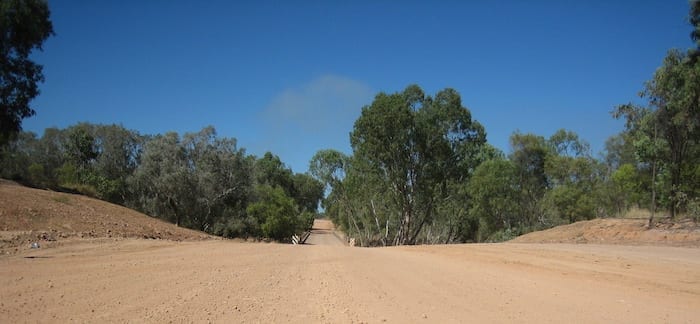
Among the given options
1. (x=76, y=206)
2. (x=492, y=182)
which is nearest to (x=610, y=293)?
(x=76, y=206)

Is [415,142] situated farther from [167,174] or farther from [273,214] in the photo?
[167,174]

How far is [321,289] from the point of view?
7.39m

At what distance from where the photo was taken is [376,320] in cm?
555

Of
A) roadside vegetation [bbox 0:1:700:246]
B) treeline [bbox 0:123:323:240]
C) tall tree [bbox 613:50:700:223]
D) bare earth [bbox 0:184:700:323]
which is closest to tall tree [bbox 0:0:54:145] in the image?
roadside vegetation [bbox 0:1:700:246]

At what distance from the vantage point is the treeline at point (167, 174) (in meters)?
33.8

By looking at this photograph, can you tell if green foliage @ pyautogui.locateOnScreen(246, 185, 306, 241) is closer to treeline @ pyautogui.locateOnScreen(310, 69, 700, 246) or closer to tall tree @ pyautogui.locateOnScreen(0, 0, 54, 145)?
treeline @ pyautogui.locateOnScreen(310, 69, 700, 246)

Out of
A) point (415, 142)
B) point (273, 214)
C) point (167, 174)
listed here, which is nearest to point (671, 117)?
point (415, 142)

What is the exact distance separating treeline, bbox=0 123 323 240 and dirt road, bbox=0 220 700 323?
2001 cm

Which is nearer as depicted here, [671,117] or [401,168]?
[671,117]

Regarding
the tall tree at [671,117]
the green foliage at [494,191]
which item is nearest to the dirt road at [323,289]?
the tall tree at [671,117]

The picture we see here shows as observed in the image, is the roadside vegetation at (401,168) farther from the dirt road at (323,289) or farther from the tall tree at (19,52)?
the dirt road at (323,289)

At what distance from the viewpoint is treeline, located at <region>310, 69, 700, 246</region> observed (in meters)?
22.7

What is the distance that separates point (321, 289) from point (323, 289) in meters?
0.03

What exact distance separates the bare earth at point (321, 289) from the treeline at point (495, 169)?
14.0 m
